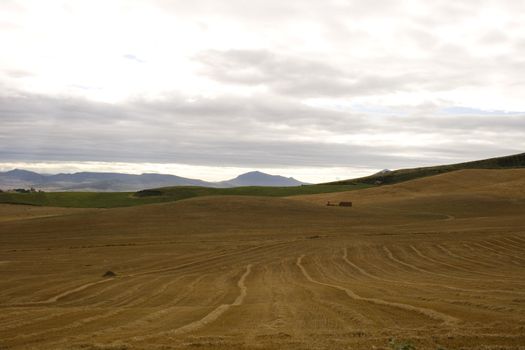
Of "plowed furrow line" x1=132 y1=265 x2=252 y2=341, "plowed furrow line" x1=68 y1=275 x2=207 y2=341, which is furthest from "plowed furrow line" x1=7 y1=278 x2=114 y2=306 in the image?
"plowed furrow line" x1=132 y1=265 x2=252 y2=341

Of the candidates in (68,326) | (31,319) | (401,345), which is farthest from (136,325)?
(401,345)

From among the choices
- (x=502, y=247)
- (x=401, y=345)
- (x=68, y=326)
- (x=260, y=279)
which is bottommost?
(x=260, y=279)

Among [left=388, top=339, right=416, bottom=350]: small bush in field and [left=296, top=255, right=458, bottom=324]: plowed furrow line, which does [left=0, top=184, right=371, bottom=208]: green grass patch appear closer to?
[left=296, top=255, right=458, bottom=324]: plowed furrow line

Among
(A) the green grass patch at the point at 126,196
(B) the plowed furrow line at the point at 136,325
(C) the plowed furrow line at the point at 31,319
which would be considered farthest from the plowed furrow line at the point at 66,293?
(A) the green grass patch at the point at 126,196

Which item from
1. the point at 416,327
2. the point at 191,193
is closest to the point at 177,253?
the point at 416,327

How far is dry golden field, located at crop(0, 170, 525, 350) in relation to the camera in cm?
1169

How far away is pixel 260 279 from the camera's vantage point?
26391mm

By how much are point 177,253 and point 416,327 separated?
28496 millimetres

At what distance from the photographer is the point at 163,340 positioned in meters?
11.2

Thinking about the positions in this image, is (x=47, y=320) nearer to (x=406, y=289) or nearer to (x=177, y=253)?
(x=406, y=289)

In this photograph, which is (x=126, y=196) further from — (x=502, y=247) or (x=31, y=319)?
(x=31, y=319)

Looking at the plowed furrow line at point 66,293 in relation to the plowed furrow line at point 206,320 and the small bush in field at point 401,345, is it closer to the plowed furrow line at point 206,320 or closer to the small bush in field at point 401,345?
the plowed furrow line at point 206,320

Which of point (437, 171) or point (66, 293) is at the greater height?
point (437, 171)

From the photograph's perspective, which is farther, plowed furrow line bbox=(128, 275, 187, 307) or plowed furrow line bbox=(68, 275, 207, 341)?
plowed furrow line bbox=(128, 275, 187, 307)
